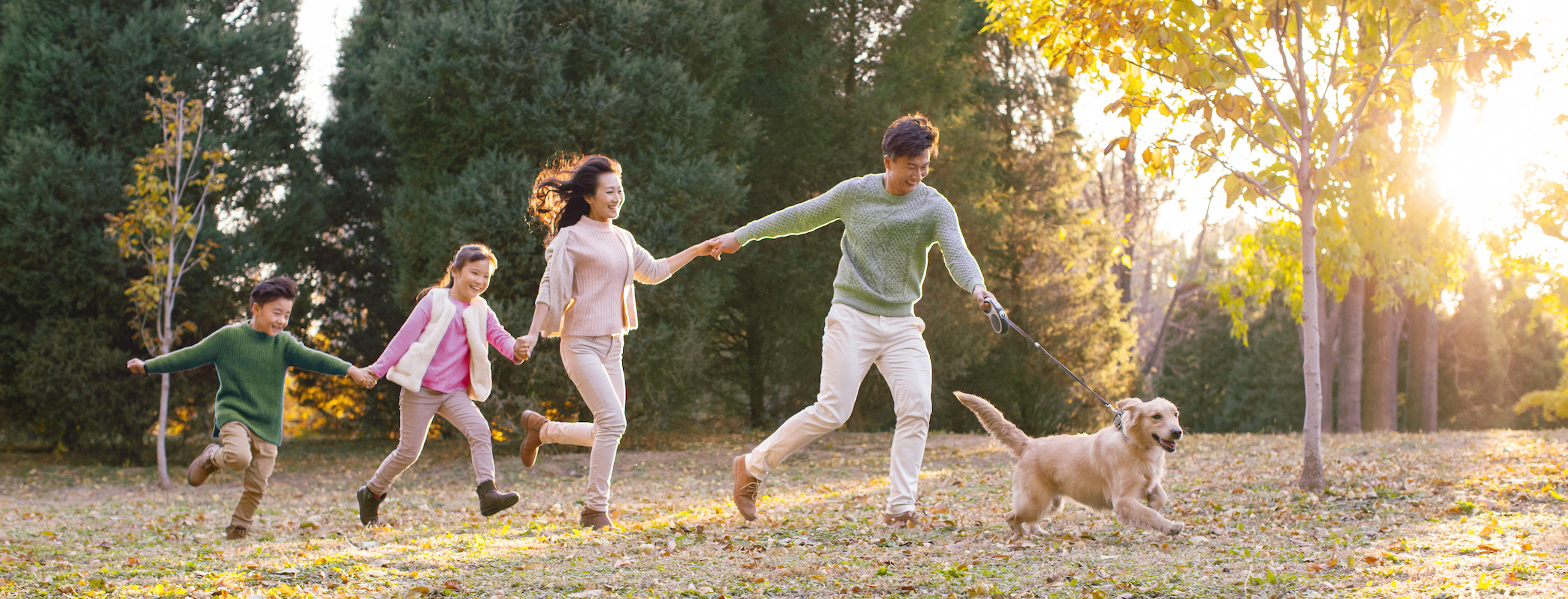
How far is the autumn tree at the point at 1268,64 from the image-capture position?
20.6ft

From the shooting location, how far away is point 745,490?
228 inches

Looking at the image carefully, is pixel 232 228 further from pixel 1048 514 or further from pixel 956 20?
pixel 1048 514

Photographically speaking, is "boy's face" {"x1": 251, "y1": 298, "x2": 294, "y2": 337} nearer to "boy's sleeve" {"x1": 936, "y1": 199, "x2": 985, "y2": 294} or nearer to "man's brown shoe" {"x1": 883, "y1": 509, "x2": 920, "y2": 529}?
"man's brown shoe" {"x1": 883, "y1": 509, "x2": 920, "y2": 529}

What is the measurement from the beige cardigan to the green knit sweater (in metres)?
0.83

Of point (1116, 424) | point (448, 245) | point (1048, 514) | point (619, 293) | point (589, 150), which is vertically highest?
point (589, 150)

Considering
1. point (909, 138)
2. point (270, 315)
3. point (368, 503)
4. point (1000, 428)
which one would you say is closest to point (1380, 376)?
point (1000, 428)

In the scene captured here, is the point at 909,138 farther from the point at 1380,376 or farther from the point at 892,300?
the point at 1380,376

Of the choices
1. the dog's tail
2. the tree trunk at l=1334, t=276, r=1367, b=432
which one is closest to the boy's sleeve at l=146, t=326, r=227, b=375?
the dog's tail

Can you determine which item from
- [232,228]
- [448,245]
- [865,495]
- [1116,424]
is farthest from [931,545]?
[232,228]

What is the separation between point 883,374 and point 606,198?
1784 mm

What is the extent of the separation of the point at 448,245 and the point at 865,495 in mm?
6899

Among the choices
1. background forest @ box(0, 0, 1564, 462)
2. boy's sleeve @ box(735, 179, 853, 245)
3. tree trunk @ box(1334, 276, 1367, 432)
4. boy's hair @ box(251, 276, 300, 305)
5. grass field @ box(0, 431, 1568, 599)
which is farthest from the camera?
tree trunk @ box(1334, 276, 1367, 432)

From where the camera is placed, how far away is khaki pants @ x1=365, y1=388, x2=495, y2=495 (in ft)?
20.2

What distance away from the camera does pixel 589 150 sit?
1380 cm
